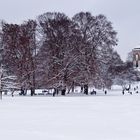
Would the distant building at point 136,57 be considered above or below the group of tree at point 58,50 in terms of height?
above

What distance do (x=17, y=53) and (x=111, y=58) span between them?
39.6ft

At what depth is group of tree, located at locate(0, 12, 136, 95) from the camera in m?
53.7

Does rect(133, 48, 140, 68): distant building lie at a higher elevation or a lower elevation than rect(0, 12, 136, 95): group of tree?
higher

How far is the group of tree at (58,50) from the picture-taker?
176ft

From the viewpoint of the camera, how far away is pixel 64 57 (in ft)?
178

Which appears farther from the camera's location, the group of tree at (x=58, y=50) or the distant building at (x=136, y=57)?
the distant building at (x=136, y=57)

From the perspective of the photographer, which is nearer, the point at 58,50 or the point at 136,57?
the point at 58,50

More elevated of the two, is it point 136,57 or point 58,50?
point 136,57

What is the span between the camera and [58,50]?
5428 cm

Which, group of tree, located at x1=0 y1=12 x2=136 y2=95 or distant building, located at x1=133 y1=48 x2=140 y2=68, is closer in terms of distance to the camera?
group of tree, located at x1=0 y1=12 x2=136 y2=95
